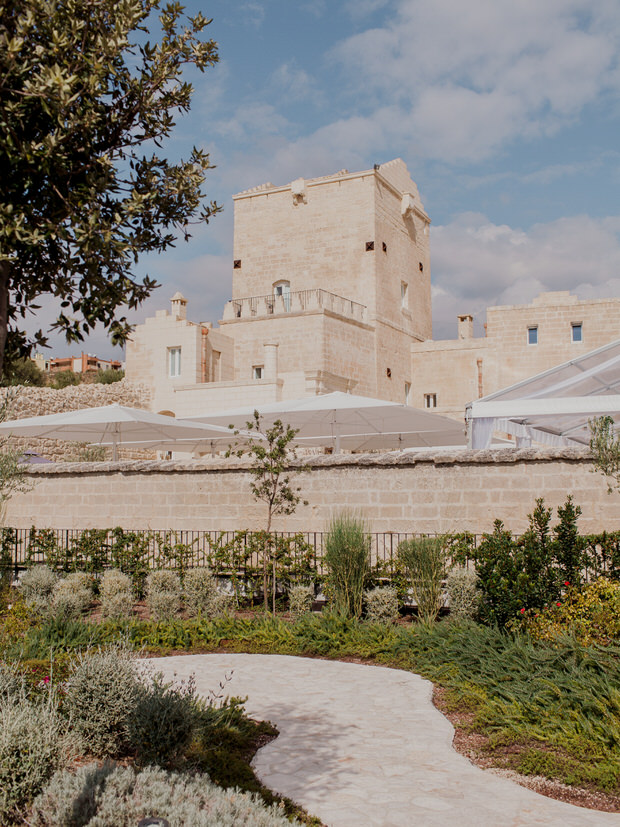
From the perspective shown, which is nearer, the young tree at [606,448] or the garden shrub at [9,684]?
the garden shrub at [9,684]

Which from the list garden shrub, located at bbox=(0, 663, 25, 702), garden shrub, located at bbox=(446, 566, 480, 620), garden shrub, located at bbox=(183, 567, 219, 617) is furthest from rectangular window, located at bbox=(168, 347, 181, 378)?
garden shrub, located at bbox=(0, 663, 25, 702)

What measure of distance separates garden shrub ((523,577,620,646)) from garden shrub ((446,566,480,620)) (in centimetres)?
118

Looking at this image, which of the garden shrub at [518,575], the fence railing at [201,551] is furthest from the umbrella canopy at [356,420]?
the garden shrub at [518,575]

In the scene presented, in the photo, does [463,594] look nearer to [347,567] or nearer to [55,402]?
[347,567]

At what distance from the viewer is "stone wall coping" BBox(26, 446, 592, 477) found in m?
10.7

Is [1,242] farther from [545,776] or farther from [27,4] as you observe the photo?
[545,776]

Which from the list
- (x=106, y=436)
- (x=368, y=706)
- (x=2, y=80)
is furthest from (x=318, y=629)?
(x=106, y=436)

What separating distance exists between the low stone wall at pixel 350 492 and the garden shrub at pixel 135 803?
787 centimetres

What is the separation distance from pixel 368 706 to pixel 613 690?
76.5 inches

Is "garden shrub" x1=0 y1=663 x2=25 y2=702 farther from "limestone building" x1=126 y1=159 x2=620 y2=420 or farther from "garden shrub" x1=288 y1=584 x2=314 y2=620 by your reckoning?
"limestone building" x1=126 y1=159 x2=620 y2=420

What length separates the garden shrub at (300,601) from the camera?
389 inches

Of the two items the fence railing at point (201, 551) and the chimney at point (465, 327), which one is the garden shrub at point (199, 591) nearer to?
the fence railing at point (201, 551)

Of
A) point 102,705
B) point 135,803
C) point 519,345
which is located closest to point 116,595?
point 102,705

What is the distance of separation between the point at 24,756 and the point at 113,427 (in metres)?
12.3
